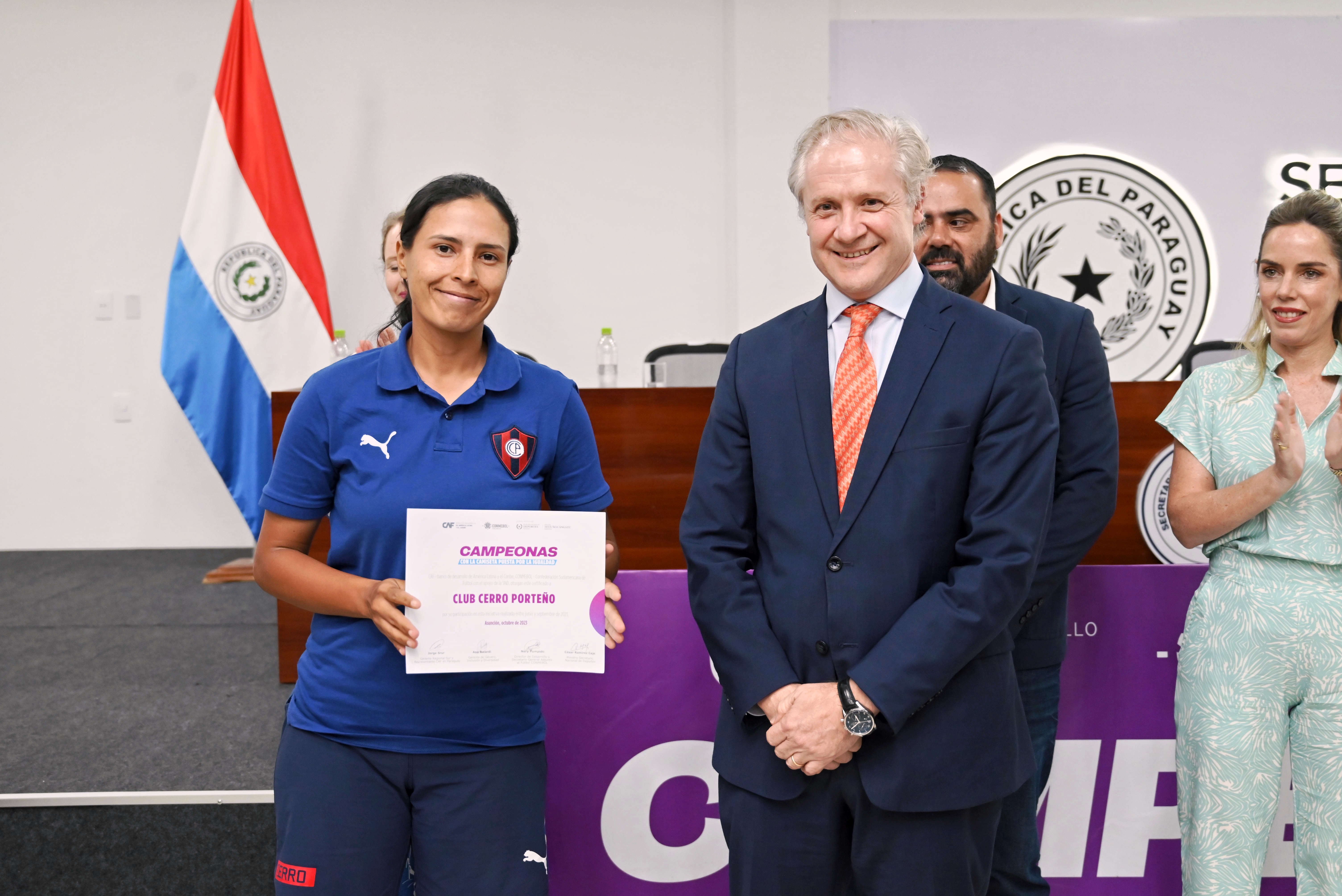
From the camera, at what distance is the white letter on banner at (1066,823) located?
2.06 metres

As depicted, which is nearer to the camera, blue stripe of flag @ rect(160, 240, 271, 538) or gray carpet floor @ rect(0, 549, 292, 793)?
gray carpet floor @ rect(0, 549, 292, 793)

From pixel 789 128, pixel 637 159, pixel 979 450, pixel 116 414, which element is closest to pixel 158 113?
pixel 116 414

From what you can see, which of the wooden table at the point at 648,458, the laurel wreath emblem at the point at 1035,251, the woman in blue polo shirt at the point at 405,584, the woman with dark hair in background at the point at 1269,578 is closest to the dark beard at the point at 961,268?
the woman with dark hair in background at the point at 1269,578

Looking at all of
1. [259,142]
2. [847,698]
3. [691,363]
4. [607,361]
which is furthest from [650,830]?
[259,142]

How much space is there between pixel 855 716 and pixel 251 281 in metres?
4.37

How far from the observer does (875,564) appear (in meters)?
1.26

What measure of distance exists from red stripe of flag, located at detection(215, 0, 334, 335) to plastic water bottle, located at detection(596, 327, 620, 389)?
4.86 ft

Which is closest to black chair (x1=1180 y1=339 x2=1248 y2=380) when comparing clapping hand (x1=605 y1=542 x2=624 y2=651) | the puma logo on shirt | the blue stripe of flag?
clapping hand (x1=605 y1=542 x2=624 y2=651)

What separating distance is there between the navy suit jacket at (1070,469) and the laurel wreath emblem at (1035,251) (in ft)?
12.7

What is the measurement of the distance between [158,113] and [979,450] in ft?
18.8

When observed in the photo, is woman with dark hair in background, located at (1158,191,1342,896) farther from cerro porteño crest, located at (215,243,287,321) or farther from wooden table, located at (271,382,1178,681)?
cerro porteño crest, located at (215,243,287,321)

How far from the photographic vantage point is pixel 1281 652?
63.1 inches

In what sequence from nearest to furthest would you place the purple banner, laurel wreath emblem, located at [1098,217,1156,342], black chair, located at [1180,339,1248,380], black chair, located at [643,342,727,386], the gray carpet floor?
1. the purple banner
2. the gray carpet floor
3. black chair, located at [1180,339,1248,380]
4. black chair, located at [643,342,727,386]
5. laurel wreath emblem, located at [1098,217,1156,342]

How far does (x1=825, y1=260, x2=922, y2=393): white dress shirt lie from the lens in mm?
1361
